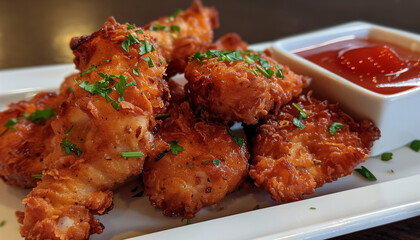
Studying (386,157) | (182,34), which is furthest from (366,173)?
(182,34)

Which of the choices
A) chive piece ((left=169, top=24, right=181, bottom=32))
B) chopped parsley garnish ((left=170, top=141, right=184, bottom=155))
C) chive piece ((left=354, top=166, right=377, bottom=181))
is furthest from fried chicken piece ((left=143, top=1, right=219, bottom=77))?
chive piece ((left=354, top=166, right=377, bottom=181))

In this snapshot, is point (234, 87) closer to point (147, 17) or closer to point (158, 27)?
point (158, 27)

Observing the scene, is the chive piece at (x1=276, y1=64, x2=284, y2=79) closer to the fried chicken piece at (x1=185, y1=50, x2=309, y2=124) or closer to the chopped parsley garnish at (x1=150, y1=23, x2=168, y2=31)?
the fried chicken piece at (x1=185, y1=50, x2=309, y2=124)

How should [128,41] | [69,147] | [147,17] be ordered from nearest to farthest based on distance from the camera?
[69,147] → [128,41] → [147,17]

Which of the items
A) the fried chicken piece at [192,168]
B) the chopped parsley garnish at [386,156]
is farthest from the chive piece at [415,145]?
the fried chicken piece at [192,168]

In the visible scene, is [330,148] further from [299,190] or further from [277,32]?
[277,32]

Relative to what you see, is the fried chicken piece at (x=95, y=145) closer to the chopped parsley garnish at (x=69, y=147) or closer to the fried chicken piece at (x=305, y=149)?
the chopped parsley garnish at (x=69, y=147)
